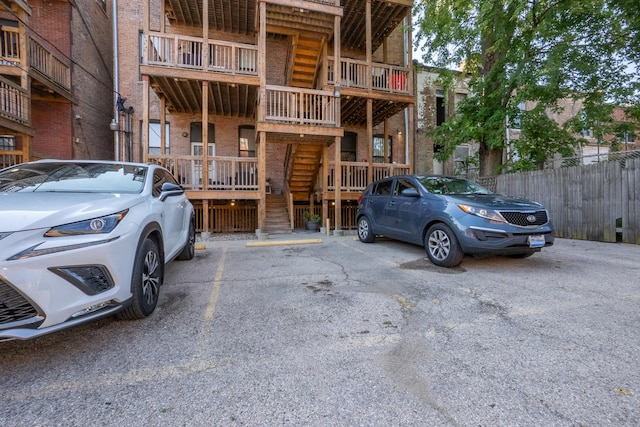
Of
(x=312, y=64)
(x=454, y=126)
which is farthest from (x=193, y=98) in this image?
(x=454, y=126)

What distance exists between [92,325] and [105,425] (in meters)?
1.60

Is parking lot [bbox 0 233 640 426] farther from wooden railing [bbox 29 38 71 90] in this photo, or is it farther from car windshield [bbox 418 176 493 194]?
wooden railing [bbox 29 38 71 90]

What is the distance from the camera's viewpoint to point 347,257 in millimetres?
5953

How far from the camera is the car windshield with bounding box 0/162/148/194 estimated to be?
3.04 m

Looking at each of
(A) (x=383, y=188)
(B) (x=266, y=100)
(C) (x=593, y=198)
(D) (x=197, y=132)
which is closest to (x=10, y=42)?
(D) (x=197, y=132)

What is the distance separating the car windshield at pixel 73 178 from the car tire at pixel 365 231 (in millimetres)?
5114

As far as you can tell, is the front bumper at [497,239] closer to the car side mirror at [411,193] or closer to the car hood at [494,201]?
the car hood at [494,201]

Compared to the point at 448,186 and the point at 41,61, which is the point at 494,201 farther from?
the point at 41,61

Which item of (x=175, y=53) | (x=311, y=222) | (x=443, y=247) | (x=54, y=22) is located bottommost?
(x=443, y=247)

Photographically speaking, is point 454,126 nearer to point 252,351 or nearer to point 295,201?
point 295,201

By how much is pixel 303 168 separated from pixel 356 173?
2089 millimetres

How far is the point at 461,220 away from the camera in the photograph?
4621mm

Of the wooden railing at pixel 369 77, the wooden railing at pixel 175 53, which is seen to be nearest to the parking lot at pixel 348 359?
the wooden railing at pixel 175 53

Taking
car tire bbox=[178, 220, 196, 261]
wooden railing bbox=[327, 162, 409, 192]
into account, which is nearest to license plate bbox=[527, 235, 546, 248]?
car tire bbox=[178, 220, 196, 261]
